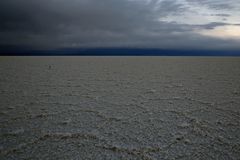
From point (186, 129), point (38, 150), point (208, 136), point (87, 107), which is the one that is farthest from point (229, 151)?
point (87, 107)

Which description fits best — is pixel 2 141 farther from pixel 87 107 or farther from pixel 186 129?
pixel 186 129

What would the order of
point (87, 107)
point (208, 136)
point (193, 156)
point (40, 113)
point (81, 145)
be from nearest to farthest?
point (193, 156) < point (81, 145) < point (208, 136) < point (40, 113) < point (87, 107)

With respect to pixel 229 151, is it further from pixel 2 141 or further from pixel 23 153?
pixel 2 141

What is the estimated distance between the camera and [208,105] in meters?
1.98

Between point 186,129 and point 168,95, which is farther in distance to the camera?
point 168,95

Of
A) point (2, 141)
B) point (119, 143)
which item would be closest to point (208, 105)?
point (119, 143)

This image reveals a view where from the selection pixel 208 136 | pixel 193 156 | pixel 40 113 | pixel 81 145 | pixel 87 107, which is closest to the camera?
pixel 193 156

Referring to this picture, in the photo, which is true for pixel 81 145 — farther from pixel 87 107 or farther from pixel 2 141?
pixel 87 107

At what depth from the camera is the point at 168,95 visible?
2.41 meters

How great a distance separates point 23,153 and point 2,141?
0.76 feet

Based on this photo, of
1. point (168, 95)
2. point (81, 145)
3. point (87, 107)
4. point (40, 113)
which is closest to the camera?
point (81, 145)

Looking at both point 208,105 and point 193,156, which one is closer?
point 193,156

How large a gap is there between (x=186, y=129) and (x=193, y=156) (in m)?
0.36

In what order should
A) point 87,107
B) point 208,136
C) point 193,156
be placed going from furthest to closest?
point 87,107
point 208,136
point 193,156
